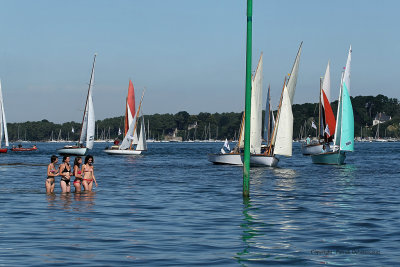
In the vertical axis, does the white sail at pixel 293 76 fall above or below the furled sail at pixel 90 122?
above

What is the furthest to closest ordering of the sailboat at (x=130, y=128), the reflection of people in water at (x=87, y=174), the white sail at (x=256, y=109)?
the sailboat at (x=130, y=128), the white sail at (x=256, y=109), the reflection of people in water at (x=87, y=174)

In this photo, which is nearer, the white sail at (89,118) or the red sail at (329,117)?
the red sail at (329,117)

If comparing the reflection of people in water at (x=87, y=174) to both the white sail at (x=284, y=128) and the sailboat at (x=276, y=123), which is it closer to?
the sailboat at (x=276, y=123)

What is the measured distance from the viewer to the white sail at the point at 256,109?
6500 centimetres

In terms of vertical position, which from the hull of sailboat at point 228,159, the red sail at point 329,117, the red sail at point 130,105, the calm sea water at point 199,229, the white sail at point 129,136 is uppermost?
the red sail at point 130,105

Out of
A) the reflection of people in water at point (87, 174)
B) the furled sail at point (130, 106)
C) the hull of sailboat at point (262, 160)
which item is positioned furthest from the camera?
the furled sail at point (130, 106)

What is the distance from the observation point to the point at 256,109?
214 ft

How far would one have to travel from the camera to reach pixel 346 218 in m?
23.0

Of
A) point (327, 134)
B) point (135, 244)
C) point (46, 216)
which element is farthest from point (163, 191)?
point (327, 134)

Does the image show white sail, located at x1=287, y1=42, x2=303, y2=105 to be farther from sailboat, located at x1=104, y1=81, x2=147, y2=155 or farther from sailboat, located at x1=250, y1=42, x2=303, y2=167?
sailboat, located at x1=104, y1=81, x2=147, y2=155

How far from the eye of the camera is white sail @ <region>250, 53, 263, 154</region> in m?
65.0

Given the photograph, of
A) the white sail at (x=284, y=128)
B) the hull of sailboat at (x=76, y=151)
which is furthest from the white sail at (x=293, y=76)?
the hull of sailboat at (x=76, y=151)

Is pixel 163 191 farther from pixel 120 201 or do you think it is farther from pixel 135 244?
pixel 135 244

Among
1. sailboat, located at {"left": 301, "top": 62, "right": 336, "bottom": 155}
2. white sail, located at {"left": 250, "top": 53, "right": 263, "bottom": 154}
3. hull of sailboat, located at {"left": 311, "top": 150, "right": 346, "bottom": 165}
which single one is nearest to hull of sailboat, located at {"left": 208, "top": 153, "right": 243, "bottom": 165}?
white sail, located at {"left": 250, "top": 53, "right": 263, "bottom": 154}
